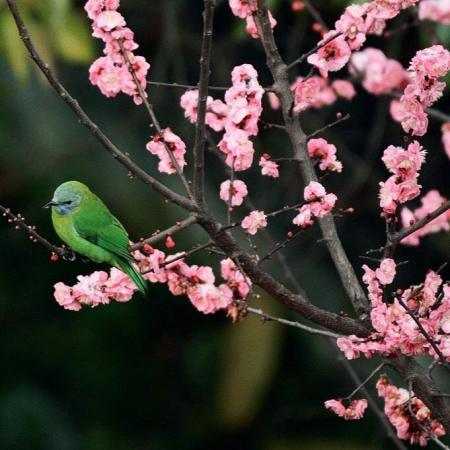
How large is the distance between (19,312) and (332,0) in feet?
9.59

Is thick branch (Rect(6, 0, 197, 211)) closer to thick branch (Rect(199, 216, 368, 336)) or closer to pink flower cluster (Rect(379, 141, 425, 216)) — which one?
thick branch (Rect(199, 216, 368, 336))

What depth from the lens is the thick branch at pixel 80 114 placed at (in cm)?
183

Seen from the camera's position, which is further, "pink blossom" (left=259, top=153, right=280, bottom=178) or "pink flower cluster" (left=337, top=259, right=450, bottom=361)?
"pink blossom" (left=259, top=153, right=280, bottom=178)

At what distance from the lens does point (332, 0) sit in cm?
441

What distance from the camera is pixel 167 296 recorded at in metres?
6.37

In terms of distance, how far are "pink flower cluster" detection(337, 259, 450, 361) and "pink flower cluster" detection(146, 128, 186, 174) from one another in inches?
18.6

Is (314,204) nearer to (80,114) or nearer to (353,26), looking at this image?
(353,26)

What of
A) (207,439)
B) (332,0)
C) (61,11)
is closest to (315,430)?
(207,439)

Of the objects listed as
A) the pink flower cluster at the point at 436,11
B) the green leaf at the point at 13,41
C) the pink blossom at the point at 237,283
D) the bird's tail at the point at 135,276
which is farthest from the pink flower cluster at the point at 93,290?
the pink flower cluster at the point at 436,11

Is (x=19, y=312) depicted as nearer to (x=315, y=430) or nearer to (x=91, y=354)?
(x=91, y=354)

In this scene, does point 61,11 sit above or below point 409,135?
above

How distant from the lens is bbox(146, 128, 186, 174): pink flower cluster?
7.32 ft

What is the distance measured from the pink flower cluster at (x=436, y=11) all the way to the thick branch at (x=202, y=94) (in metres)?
2.11

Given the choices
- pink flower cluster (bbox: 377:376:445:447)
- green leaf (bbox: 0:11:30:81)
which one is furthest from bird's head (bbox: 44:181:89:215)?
green leaf (bbox: 0:11:30:81)
